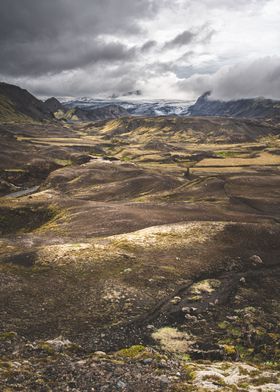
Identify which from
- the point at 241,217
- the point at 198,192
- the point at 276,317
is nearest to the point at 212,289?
the point at 276,317

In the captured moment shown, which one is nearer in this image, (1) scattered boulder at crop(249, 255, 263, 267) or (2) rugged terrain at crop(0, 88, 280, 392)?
(2) rugged terrain at crop(0, 88, 280, 392)

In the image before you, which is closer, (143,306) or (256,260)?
(143,306)

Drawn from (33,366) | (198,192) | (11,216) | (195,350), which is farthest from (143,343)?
(198,192)

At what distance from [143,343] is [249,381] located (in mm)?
8857

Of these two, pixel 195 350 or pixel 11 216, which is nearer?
pixel 195 350

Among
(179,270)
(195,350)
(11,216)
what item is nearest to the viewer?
(195,350)

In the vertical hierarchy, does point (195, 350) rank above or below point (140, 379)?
below

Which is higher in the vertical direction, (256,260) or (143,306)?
(143,306)

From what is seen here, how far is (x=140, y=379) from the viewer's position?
20109 millimetres

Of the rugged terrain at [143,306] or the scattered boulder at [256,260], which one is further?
the scattered boulder at [256,260]

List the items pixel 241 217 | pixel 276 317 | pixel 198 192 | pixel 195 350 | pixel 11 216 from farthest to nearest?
pixel 198 192 → pixel 11 216 → pixel 241 217 → pixel 276 317 → pixel 195 350

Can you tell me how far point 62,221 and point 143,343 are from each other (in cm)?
4856

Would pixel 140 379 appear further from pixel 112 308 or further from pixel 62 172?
pixel 62 172

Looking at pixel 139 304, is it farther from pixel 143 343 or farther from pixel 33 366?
pixel 33 366
